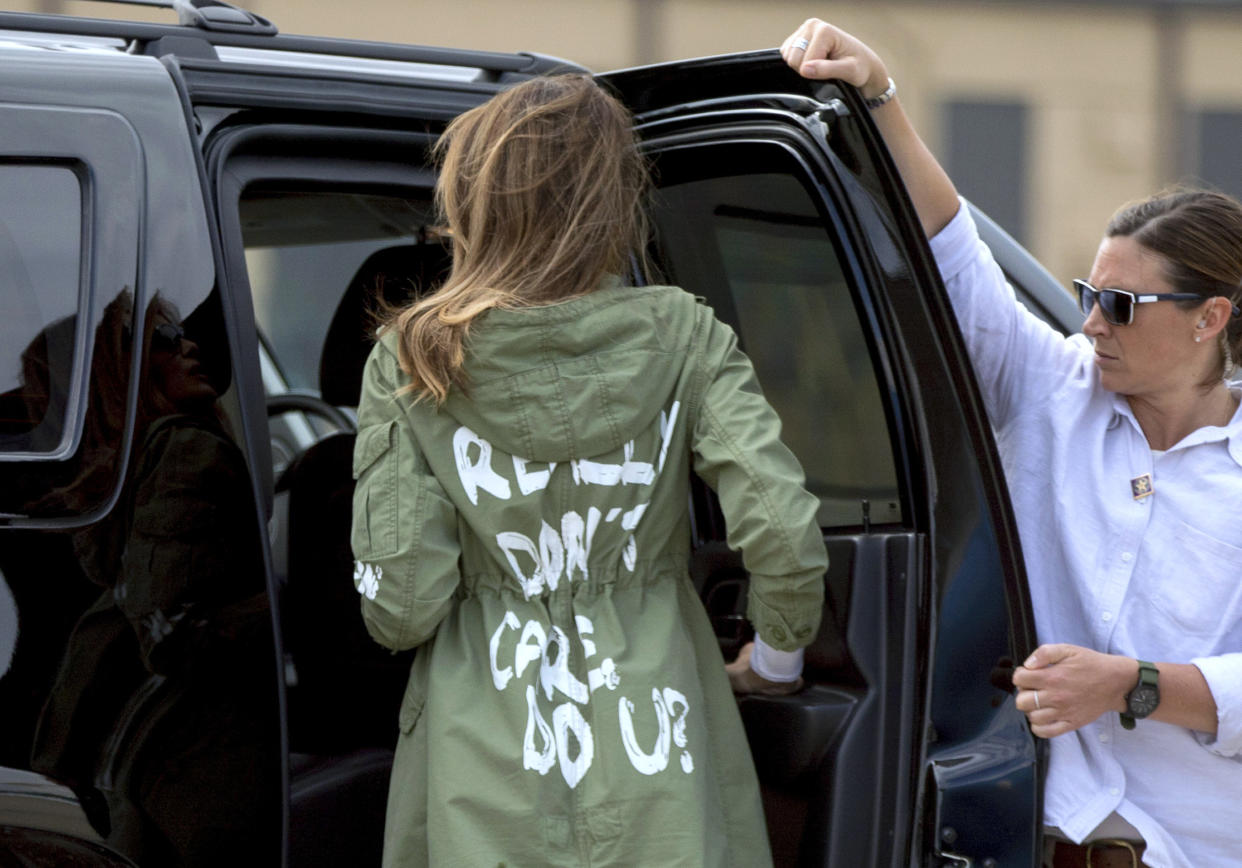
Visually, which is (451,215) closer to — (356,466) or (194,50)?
(356,466)

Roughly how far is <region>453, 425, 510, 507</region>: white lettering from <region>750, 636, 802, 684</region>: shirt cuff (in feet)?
1.57

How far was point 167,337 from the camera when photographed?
1.66 meters

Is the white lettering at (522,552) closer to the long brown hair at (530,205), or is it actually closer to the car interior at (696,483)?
the long brown hair at (530,205)

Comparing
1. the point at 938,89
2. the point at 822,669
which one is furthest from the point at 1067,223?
the point at 822,669

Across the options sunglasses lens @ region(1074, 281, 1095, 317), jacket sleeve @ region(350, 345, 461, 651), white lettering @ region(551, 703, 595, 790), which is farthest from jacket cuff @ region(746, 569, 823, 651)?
sunglasses lens @ region(1074, 281, 1095, 317)

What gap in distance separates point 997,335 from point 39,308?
125 cm

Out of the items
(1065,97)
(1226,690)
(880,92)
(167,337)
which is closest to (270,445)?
(167,337)

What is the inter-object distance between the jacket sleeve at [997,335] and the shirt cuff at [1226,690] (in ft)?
1.41

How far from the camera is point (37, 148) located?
164 centimetres

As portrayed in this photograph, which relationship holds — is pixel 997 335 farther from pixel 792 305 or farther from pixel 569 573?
pixel 569 573

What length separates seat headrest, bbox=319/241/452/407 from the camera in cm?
238

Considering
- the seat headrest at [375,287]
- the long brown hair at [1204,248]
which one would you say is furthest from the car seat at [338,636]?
the long brown hair at [1204,248]

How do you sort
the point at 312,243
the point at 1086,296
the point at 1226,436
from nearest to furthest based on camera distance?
the point at 1226,436
the point at 1086,296
the point at 312,243

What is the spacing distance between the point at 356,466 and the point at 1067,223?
11188 millimetres
